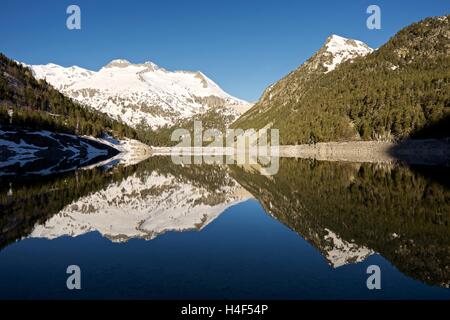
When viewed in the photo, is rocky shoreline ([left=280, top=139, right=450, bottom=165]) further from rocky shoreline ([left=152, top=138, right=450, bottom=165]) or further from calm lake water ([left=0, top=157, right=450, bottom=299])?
calm lake water ([left=0, top=157, right=450, bottom=299])

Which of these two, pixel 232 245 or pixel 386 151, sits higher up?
pixel 386 151

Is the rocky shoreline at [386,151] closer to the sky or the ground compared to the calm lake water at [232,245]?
closer to the sky

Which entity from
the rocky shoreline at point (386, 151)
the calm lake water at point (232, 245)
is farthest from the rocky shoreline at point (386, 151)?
the calm lake water at point (232, 245)

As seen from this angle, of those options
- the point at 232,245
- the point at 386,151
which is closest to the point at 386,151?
the point at 386,151

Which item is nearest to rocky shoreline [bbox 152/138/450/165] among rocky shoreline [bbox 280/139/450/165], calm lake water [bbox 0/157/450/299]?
rocky shoreline [bbox 280/139/450/165]

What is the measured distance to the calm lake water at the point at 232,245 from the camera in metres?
16.1

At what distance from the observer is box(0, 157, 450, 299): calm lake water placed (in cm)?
1612

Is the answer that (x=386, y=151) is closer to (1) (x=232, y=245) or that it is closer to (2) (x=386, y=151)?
(2) (x=386, y=151)

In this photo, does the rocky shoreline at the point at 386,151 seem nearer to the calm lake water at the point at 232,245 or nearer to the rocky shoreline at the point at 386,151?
the rocky shoreline at the point at 386,151

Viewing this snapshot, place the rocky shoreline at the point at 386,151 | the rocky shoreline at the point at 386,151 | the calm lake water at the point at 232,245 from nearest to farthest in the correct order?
the calm lake water at the point at 232,245 → the rocky shoreline at the point at 386,151 → the rocky shoreline at the point at 386,151

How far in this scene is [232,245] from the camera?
79.9 ft
